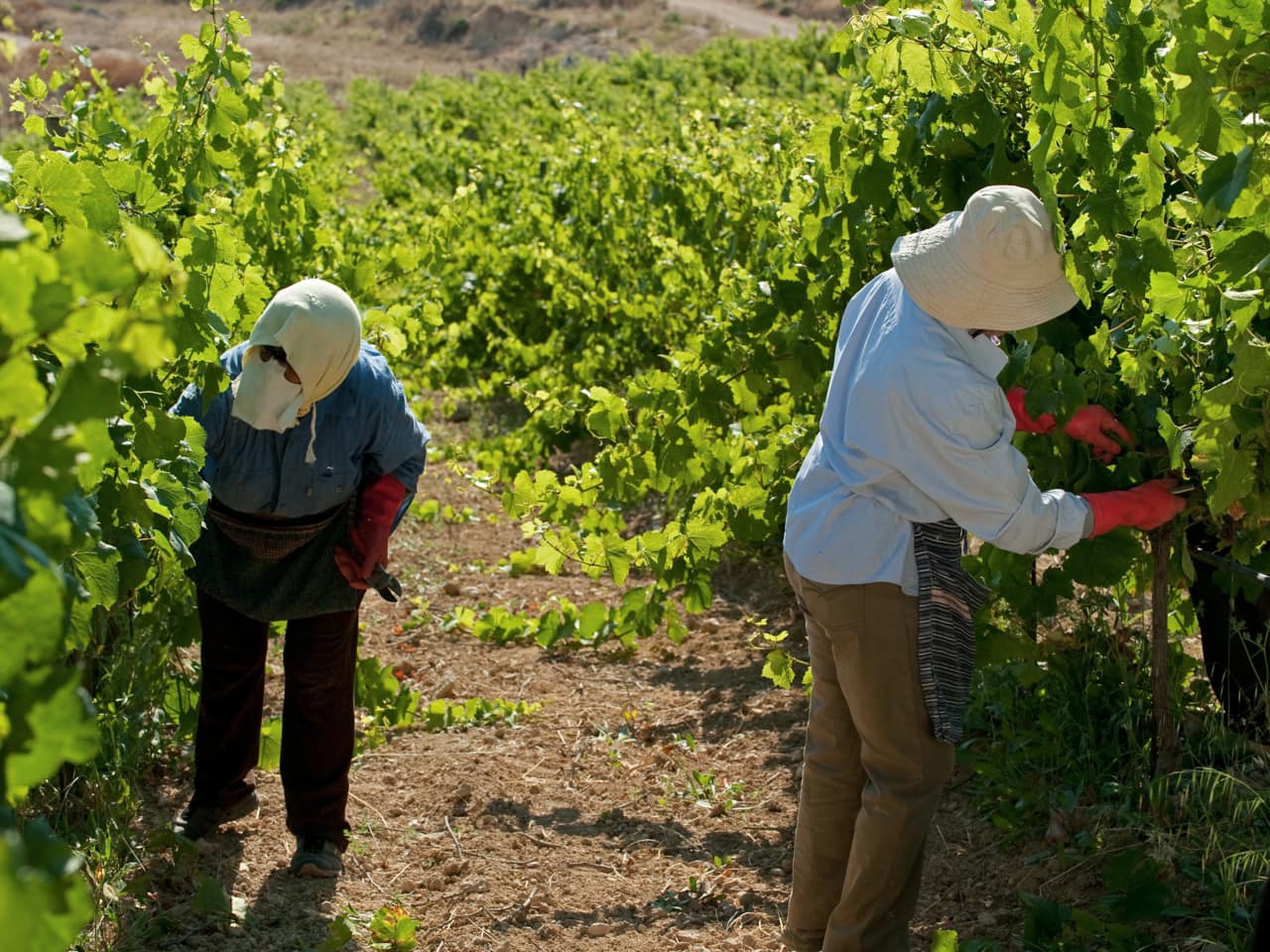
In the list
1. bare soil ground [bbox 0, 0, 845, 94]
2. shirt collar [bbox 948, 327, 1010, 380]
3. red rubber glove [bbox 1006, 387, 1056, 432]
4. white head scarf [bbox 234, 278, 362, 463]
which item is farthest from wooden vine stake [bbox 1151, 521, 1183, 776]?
bare soil ground [bbox 0, 0, 845, 94]

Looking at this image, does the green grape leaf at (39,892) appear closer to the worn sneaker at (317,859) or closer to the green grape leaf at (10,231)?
the green grape leaf at (10,231)

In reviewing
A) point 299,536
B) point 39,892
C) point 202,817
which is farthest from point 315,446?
point 39,892

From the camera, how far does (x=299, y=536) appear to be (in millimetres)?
3574

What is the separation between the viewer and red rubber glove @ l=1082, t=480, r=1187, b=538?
2857 mm

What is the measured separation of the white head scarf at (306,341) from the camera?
3.32 meters

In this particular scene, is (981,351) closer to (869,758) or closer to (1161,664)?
(869,758)

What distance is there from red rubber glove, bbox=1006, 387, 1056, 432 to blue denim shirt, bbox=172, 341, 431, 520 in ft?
4.42

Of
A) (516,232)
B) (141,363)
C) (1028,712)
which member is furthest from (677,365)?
(516,232)

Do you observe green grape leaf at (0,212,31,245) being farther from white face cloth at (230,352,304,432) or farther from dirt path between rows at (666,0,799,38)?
dirt path between rows at (666,0,799,38)

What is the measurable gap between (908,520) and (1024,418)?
1.43ft

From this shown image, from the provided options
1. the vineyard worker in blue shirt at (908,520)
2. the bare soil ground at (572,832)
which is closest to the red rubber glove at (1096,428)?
the vineyard worker in blue shirt at (908,520)

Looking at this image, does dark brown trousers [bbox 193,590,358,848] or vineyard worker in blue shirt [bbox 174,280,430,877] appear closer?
vineyard worker in blue shirt [bbox 174,280,430,877]

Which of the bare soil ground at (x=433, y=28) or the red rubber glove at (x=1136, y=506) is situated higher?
the bare soil ground at (x=433, y=28)

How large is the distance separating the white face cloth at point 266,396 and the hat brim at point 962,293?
4.42 feet
